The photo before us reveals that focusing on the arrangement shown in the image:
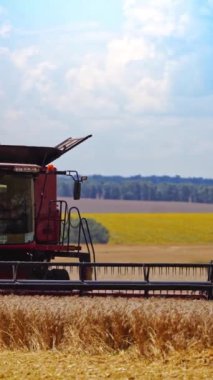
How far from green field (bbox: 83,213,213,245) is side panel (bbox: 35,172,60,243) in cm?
2603

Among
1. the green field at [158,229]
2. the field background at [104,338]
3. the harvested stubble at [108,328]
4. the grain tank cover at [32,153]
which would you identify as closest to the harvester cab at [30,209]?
the grain tank cover at [32,153]

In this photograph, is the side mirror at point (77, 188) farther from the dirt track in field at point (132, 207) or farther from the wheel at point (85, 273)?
the dirt track in field at point (132, 207)

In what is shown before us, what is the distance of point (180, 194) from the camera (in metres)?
75.2

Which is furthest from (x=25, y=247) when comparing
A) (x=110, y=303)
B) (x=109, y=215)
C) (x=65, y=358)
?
(x=109, y=215)

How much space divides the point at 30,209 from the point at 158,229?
3257 centimetres

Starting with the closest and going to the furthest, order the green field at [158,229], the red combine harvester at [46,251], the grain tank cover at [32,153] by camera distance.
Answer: the red combine harvester at [46,251] < the grain tank cover at [32,153] < the green field at [158,229]

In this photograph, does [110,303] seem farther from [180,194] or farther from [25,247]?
[180,194]

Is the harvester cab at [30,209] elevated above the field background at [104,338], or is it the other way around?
the harvester cab at [30,209]

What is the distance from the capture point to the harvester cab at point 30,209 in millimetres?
12922

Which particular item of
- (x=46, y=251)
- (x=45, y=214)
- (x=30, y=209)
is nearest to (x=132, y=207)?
(x=45, y=214)

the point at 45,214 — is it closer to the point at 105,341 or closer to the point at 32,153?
the point at 32,153

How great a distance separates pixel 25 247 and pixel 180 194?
205 ft

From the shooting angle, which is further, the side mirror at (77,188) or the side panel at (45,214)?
the side panel at (45,214)

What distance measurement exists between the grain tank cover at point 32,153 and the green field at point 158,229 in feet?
85.8
